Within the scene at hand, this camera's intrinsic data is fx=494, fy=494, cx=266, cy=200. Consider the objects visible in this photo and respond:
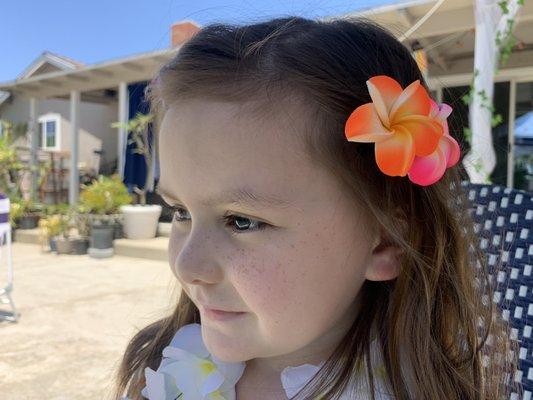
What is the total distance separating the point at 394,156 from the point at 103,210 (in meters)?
6.40

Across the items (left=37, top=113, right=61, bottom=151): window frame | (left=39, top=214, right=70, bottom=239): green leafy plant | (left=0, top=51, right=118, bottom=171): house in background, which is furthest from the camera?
(left=37, top=113, right=61, bottom=151): window frame

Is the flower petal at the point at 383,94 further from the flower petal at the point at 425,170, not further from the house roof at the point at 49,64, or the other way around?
the house roof at the point at 49,64

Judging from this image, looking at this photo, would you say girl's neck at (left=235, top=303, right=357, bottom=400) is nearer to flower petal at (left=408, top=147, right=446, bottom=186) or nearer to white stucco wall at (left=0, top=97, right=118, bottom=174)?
flower petal at (left=408, top=147, right=446, bottom=186)

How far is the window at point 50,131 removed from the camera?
13.7 meters

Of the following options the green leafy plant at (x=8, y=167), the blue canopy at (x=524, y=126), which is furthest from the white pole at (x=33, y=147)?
the blue canopy at (x=524, y=126)

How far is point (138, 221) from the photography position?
21.5 feet

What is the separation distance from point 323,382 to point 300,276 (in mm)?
214

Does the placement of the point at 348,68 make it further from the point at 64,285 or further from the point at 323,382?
the point at 64,285

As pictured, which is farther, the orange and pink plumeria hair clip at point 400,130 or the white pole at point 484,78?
the white pole at point 484,78

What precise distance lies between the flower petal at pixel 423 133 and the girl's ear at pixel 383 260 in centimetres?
17

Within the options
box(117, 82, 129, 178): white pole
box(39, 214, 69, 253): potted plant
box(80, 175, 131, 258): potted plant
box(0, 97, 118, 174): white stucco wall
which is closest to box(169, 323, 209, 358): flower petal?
box(80, 175, 131, 258): potted plant

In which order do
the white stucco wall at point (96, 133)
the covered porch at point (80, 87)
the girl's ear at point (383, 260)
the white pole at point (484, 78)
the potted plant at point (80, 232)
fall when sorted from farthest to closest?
the white stucco wall at point (96, 133)
the covered porch at point (80, 87)
the potted plant at point (80, 232)
the white pole at point (484, 78)
the girl's ear at point (383, 260)

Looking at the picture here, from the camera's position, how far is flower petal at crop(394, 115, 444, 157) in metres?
0.73

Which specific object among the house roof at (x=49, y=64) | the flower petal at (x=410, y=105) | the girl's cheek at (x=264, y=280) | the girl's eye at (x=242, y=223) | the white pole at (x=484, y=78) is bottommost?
the girl's cheek at (x=264, y=280)
